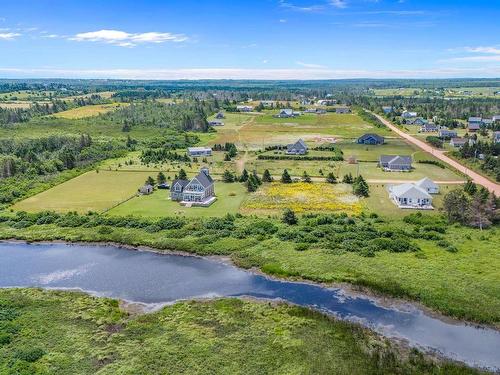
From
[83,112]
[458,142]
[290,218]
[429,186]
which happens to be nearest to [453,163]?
[458,142]

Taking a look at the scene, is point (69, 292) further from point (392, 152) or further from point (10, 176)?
point (392, 152)

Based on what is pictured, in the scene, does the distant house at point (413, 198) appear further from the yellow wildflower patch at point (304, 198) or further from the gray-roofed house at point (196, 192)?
the gray-roofed house at point (196, 192)

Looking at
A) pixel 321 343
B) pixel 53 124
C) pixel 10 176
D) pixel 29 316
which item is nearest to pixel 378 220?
pixel 321 343

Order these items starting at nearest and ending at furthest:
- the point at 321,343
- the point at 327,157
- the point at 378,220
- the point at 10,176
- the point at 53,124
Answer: the point at 321,343 < the point at 378,220 < the point at 10,176 < the point at 327,157 < the point at 53,124

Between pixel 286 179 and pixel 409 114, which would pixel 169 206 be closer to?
pixel 286 179

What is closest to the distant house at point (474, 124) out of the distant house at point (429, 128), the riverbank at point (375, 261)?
the distant house at point (429, 128)

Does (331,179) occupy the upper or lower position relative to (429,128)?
lower
